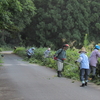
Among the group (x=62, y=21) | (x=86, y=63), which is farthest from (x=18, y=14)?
(x=86, y=63)

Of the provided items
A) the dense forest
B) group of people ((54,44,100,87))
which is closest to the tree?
the dense forest

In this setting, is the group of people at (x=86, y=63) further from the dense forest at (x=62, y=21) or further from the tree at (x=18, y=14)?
the dense forest at (x=62, y=21)

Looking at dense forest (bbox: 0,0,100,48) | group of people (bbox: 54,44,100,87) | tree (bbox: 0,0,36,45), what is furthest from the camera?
dense forest (bbox: 0,0,100,48)

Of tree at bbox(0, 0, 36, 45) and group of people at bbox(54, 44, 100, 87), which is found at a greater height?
tree at bbox(0, 0, 36, 45)

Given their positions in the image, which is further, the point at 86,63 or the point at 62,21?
the point at 62,21

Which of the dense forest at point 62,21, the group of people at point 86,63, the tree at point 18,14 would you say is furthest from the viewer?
the dense forest at point 62,21

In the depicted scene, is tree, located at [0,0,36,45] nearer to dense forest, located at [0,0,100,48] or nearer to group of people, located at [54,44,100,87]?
dense forest, located at [0,0,100,48]

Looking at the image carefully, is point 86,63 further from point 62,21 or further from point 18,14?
point 62,21

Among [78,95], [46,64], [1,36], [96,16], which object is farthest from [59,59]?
[1,36]

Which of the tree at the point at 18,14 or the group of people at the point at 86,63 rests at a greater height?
the tree at the point at 18,14

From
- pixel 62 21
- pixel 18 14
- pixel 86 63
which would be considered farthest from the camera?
pixel 62 21

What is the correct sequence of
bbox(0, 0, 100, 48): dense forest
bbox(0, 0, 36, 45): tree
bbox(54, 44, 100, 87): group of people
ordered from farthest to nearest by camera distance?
bbox(0, 0, 100, 48): dense forest < bbox(0, 0, 36, 45): tree < bbox(54, 44, 100, 87): group of people

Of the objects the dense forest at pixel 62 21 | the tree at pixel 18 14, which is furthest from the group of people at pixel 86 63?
the dense forest at pixel 62 21

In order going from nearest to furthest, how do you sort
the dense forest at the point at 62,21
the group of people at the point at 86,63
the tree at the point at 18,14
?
the group of people at the point at 86,63, the tree at the point at 18,14, the dense forest at the point at 62,21
